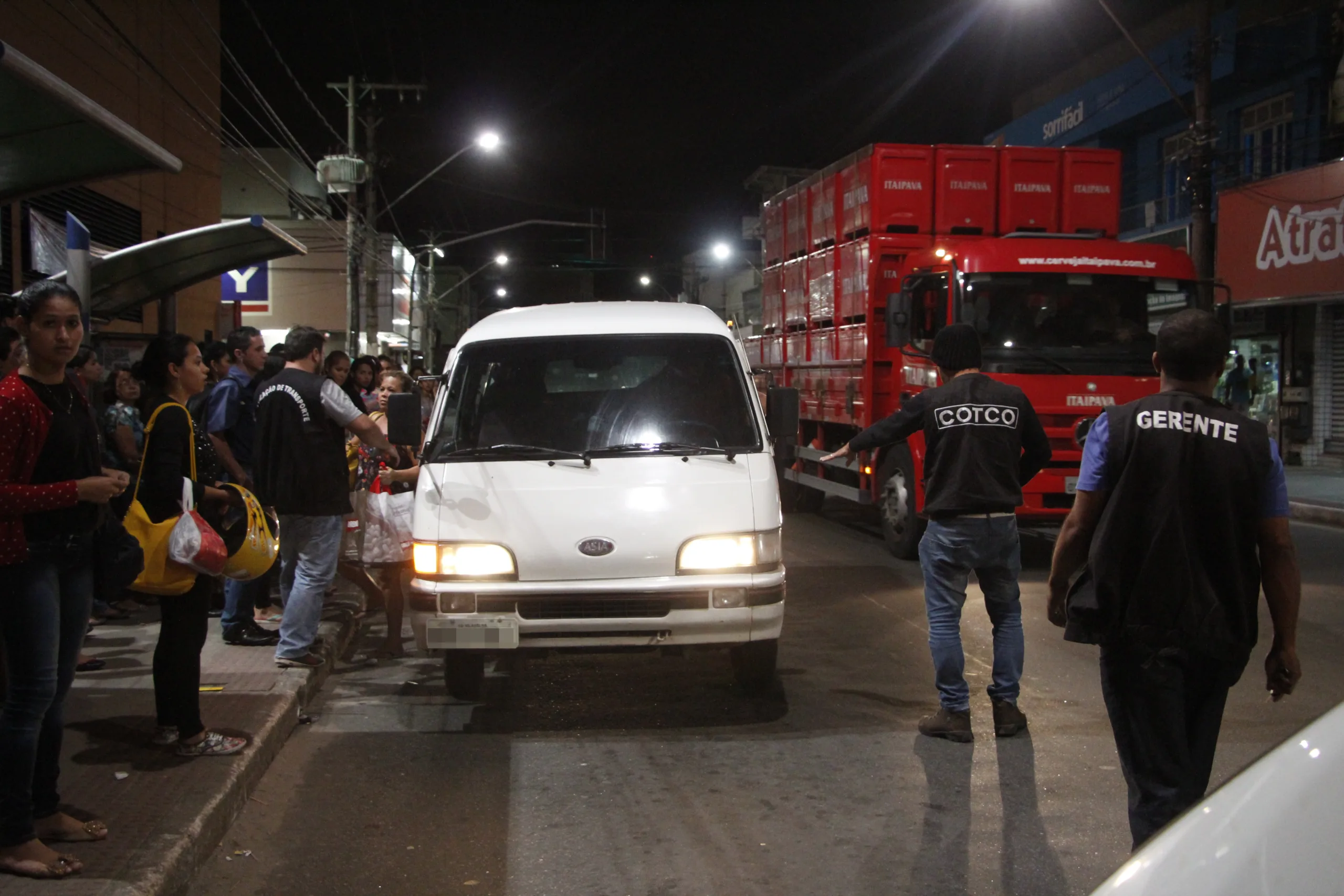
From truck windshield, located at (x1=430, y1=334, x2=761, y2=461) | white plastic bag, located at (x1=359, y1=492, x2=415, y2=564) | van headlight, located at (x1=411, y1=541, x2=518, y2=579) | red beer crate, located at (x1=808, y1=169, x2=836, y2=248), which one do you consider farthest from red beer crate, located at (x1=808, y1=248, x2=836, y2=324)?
van headlight, located at (x1=411, y1=541, x2=518, y2=579)

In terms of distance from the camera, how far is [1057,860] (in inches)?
166

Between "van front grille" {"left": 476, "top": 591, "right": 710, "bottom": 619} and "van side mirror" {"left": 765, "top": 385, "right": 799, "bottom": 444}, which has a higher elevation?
"van side mirror" {"left": 765, "top": 385, "right": 799, "bottom": 444}

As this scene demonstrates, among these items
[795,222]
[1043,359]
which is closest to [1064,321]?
[1043,359]

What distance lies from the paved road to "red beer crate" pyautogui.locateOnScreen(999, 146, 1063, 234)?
552cm

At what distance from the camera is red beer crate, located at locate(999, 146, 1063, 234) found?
11789mm

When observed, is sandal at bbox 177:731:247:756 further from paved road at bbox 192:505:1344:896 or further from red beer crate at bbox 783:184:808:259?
red beer crate at bbox 783:184:808:259

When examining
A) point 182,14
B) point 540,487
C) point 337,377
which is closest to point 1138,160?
point 182,14

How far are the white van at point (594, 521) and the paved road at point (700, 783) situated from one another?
0.47 metres

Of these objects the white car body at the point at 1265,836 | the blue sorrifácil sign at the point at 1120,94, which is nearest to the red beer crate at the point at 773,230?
the blue sorrifácil sign at the point at 1120,94

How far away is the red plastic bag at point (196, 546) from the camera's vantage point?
15.6 ft

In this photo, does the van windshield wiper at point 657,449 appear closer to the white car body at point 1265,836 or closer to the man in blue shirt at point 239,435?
the man in blue shirt at point 239,435

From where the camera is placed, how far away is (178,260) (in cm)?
923

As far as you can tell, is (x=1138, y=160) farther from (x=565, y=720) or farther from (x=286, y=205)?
(x=286, y=205)

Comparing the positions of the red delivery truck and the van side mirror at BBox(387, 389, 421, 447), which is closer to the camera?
the van side mirror at BBox(387, 389, 421, 447)
